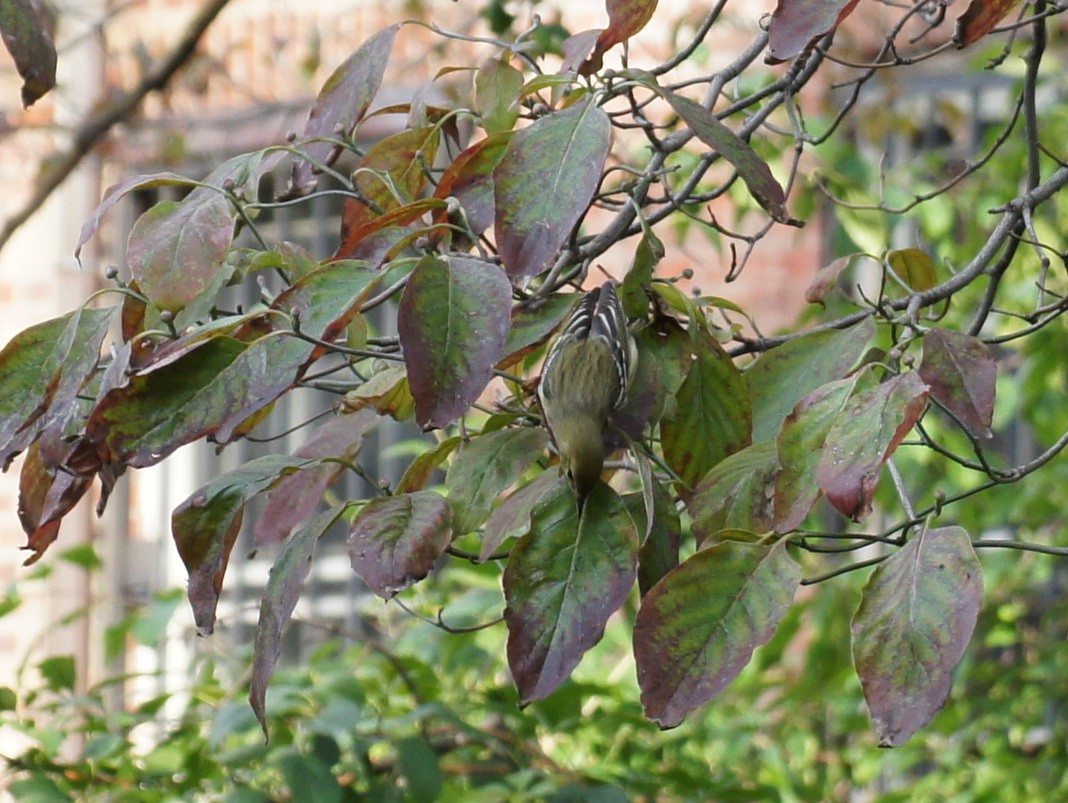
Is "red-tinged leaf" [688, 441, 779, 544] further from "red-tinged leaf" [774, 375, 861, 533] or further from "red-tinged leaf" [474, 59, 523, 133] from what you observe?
"red-tinged leaf" [474, 59, 523, 133]

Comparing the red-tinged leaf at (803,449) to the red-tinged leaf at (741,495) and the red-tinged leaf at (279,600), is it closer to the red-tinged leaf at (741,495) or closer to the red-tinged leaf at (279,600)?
the red-tinged leaf at (741,495)

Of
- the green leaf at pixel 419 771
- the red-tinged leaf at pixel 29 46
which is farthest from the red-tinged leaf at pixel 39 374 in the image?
the green leaf at pixel 419 771

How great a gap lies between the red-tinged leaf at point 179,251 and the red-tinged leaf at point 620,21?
1.08ft

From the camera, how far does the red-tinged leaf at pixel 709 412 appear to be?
1.25 m

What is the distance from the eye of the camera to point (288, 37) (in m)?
5.22

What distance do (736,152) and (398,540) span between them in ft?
1.27

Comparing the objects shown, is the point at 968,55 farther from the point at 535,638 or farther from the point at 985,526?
the point at 535,638

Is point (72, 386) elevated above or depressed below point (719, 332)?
above

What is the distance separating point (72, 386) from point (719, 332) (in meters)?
0.67

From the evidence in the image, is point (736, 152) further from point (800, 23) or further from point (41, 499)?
point (41, 499)

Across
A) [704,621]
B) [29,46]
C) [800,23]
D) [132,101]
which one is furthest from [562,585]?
[132,101]

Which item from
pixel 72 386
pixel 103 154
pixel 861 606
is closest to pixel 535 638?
pixel 861 606

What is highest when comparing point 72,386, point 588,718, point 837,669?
point 72,386

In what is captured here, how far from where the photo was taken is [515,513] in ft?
3.85
